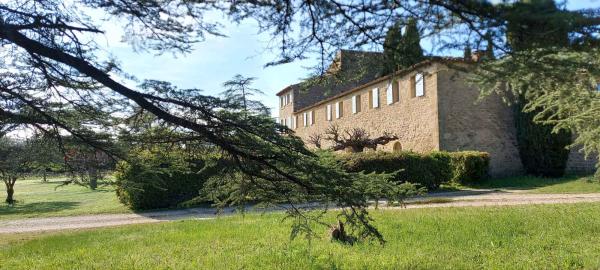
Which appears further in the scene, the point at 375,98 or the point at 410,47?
the point at 375,98

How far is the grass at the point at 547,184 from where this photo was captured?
52.9ft

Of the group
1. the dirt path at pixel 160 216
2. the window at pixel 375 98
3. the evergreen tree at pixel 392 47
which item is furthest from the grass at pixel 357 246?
the window at pixel 375 98

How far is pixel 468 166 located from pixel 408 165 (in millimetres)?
2801

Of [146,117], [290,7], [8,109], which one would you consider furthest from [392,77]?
[8,109]

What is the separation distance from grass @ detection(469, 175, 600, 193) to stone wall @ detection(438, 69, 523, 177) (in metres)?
1.18

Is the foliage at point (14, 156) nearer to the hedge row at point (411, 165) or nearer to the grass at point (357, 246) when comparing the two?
the grass at point (357, 246)

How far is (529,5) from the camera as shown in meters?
2.63

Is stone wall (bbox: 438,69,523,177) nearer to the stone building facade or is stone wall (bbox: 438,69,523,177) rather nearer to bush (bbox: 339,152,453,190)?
the stone building facade

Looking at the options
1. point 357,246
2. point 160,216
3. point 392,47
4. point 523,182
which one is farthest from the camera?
point 523,182

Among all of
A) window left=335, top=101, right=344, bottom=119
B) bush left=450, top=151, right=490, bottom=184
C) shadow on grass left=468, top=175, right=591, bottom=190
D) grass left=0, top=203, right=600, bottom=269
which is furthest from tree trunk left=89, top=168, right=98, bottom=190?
window left=335, top=101, right=344, bottom=119

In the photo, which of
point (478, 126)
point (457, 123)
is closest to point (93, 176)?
point (457, 123)

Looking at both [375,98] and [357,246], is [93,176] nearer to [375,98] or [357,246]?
[357,246]

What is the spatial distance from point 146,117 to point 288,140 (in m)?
1.58

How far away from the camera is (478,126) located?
20750mm
